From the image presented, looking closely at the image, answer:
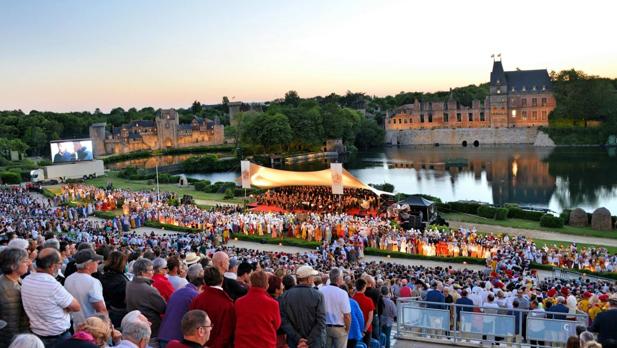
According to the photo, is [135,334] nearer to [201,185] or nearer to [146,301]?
[146,301]

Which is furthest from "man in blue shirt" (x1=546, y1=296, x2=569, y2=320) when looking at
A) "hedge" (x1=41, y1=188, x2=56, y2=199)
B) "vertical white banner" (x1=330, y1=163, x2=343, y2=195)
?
"hedge" (x1=41, y1=188, x2=56, y2=199)

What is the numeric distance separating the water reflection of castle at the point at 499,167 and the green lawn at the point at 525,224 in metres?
10.3

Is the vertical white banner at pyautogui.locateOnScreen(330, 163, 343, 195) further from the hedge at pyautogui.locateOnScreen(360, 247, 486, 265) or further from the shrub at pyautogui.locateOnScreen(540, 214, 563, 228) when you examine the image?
the shrub at pyautogui.locateOnScreen(540, 214, 563, 228)

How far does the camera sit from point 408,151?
302 feet

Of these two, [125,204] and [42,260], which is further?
[125,204]

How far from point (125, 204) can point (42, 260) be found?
92.8ft

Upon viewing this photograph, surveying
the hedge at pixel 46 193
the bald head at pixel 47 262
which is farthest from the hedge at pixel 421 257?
the hedge at pixel 46 193

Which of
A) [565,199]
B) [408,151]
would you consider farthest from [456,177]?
[408,151]

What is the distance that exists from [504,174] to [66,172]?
43.9 m

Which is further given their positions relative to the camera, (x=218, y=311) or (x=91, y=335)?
(x=218, y=311)

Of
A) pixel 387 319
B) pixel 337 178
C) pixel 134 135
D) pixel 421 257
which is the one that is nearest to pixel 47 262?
pixel 387 319

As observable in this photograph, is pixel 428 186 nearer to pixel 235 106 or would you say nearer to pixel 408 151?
pixel 408 151

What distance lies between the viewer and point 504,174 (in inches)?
2217

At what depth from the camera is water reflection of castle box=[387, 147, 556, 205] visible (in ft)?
145
